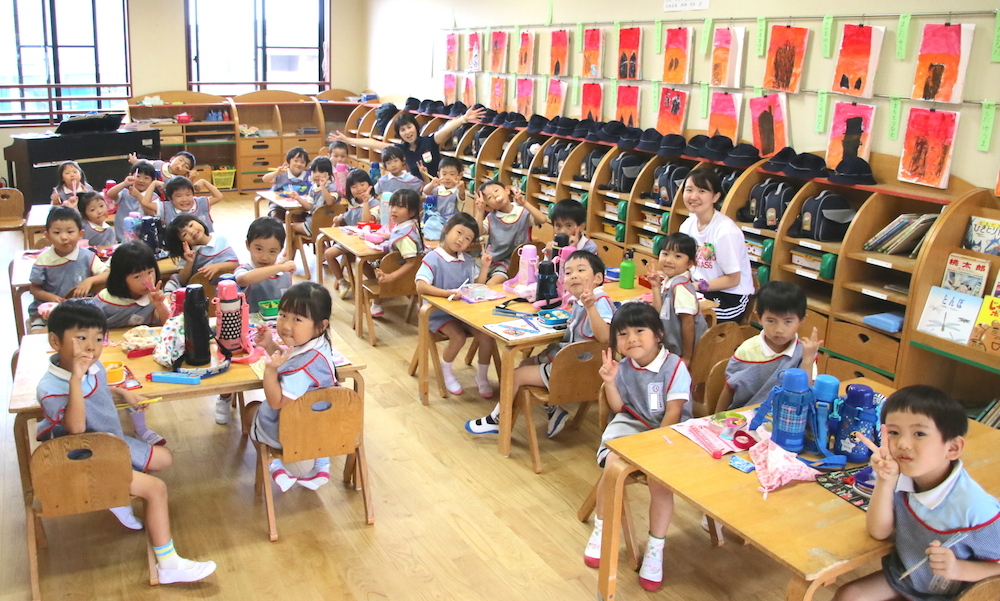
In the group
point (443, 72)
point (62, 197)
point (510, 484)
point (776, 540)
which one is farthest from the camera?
point (443, 72)

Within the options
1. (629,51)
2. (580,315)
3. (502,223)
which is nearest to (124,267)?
(580,315)

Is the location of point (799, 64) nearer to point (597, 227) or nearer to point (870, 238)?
point (870, 238)

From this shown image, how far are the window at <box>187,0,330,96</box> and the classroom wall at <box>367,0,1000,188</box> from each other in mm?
1557

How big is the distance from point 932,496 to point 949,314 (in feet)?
7.31

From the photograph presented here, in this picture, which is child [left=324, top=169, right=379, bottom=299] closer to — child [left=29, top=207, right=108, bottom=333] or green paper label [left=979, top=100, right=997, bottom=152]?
child [left=29, top=207, right=108, bottom=333]

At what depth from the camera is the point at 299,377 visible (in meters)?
3.07

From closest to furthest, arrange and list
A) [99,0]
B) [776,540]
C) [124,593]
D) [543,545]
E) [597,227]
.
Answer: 1. [776,540]
2. [124,593]
3. [543,545]
4. [597,227]
5. [99,0]

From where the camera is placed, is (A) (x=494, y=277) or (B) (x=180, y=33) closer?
(A) (x=494, y=277)

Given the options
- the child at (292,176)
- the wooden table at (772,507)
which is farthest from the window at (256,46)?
the wooden table at (772,507)

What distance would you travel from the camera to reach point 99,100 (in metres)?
10.3

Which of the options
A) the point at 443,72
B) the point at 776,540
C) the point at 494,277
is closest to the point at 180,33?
the point at 443,72

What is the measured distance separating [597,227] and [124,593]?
4.45 metres

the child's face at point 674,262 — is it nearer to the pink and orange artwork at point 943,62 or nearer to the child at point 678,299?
the child at point 678,299

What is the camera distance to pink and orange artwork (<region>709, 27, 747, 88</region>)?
554cm
